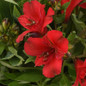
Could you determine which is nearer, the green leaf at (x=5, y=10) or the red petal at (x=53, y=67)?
the red petal at (x=53, y=67)

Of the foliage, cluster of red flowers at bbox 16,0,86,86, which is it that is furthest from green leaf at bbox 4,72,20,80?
cluster of red flowers at bbox 16,0,86,86

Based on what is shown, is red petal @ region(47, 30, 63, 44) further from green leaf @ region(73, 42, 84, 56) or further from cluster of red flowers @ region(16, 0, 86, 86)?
green leaf @ region(73, 42, 84, 56)

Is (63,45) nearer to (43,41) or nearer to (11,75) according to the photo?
(43,41)

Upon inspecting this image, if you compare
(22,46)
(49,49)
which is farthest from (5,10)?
(49,49)

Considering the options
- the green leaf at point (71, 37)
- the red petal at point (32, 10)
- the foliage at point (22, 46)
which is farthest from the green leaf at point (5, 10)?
the green leaf at point (71, 37)

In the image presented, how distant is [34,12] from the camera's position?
501 mm

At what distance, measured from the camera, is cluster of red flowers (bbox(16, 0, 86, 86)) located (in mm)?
438

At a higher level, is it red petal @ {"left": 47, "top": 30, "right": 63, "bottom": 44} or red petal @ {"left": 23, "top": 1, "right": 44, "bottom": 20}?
red petal @ {"left": 23, "top": 1, "right": 44, "bottom": 20}

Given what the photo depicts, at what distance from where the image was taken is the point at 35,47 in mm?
471

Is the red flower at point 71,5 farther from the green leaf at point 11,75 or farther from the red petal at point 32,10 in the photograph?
the green leaf at point 11,75

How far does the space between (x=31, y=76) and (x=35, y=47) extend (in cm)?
17

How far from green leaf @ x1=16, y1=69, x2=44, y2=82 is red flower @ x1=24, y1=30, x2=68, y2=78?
5.9 inches

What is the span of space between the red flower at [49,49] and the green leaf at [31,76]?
150mm

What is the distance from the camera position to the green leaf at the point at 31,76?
603mm
